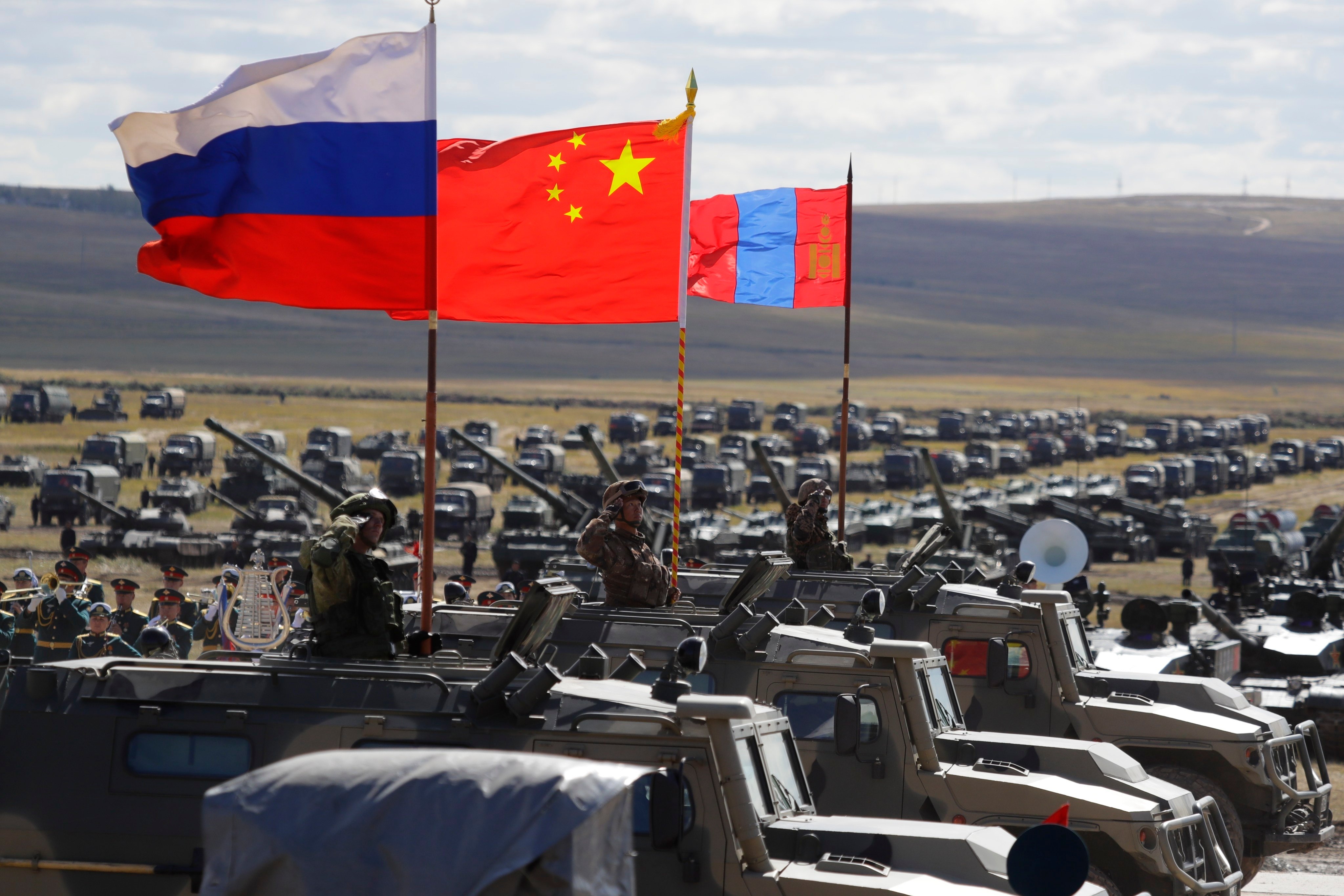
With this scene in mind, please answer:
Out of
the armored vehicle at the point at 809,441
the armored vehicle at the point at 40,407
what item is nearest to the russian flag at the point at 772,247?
the armored vehicle at the point at 809,441

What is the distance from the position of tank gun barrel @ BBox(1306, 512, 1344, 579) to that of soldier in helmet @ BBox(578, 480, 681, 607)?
1737 centimetres

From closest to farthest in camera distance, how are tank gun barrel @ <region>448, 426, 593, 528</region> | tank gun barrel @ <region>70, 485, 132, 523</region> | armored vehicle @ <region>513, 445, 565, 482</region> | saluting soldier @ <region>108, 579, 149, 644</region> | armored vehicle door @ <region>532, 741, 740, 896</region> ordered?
armored vehicle door @ <region>532, 741, 740, 896</region> < saluting soldier @ <region>108, 579, 149, 644</region> < tank gun barrel @ <region>448, 426, 593, 528</region> < tank gun barrel @ <region>70, 485, 132, 523</region> < armored vehicle @ <region>513, 445, 565, 482</region>

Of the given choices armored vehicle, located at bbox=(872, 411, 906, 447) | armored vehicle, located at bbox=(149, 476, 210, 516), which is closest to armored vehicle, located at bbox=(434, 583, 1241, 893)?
armored vehicle, located at bbox=(149, 476, 210, 516)

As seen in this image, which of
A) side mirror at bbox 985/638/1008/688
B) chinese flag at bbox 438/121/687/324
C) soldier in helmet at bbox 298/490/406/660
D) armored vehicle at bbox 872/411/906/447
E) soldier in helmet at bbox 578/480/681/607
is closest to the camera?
soldier in helmet at bbox 298/490/406/660

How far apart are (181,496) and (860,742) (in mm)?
39853

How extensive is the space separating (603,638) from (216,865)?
18.3 feet

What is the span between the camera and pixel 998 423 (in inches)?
3590

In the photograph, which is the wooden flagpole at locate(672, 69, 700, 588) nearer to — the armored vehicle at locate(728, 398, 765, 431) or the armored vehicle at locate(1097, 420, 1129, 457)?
the armored vehicle at locate(1097, 420, 1129, 457)

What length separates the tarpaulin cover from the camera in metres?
5.00

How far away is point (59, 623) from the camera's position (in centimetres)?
1700

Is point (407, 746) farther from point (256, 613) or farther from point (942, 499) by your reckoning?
point (942, 499)

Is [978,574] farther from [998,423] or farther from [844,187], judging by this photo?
[998,423]

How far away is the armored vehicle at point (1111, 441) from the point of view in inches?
3199

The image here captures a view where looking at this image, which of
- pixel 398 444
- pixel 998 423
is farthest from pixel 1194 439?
pixel 398 444
